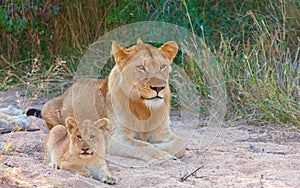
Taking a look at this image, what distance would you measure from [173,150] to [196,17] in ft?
9.95

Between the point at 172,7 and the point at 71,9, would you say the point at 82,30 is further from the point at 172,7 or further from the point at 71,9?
the point at 172,7

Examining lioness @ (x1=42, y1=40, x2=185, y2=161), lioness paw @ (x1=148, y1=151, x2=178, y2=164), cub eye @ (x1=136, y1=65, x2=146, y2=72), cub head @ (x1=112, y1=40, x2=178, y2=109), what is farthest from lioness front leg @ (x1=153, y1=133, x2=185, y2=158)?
cub eye @ (x1=136, y1=65, x2=146, y2=72)

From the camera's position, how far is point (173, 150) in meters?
5.03

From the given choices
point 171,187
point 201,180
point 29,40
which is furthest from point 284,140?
point 29,40

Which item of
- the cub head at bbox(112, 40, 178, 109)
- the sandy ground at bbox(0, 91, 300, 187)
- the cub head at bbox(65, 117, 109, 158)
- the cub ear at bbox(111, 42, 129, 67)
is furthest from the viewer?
the cub ear at bbox(111, 42, 129, 67)

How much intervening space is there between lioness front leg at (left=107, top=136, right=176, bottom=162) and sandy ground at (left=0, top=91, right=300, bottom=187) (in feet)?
0.23

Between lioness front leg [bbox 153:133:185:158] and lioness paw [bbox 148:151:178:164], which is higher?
lioness paw [bbox 148:151:178:164]

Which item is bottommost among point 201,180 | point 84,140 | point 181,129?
point 181,129

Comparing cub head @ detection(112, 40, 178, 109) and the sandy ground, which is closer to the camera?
the sandy ground

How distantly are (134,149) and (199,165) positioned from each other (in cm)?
56

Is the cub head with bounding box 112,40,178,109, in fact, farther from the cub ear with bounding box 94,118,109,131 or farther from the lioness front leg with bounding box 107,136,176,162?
the cub ear with bounding box 94,118,109,131

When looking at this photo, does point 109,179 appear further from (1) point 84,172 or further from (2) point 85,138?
(2) point 85,138

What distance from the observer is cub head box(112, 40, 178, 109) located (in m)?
4.92

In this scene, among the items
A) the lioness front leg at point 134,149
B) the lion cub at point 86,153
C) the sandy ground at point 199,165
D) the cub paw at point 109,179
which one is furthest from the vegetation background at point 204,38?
the cub paw at point 109,179
